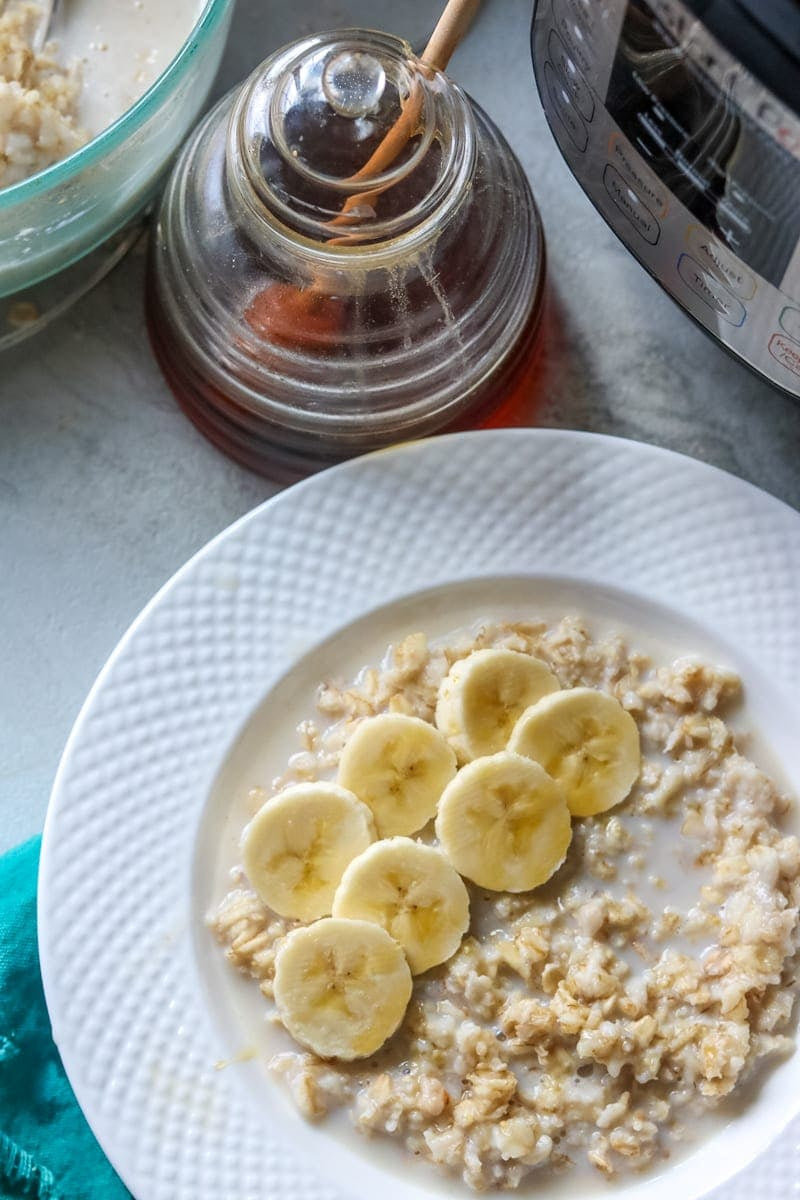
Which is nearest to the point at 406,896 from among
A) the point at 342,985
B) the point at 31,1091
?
the point at 342,985

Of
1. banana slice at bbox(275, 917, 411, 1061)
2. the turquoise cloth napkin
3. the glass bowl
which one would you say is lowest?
the turquoise cloth napkin

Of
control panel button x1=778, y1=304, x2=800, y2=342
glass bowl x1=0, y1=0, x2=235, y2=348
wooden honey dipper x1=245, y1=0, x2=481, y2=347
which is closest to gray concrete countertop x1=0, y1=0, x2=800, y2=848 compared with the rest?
glass bowl x1=0, y1=0, x2=235, y2=348

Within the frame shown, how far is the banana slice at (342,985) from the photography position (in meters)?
0.94

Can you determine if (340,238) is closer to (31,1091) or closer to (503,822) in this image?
(503,822)

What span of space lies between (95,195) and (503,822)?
0.51m

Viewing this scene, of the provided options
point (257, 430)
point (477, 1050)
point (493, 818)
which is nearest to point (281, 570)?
point (257, 430)

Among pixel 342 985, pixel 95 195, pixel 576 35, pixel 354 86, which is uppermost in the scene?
pixel 576 35

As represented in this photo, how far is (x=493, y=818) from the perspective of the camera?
0.97m

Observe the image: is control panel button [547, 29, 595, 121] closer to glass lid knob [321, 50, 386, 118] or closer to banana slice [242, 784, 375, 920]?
glass lid knob [321, 50, 386, 118]

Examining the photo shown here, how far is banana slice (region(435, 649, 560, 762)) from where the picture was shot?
99cm

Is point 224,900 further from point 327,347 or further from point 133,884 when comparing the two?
point 327,347

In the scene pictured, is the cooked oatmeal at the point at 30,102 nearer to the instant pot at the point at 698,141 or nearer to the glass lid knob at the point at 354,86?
the glass lid knob at the point at 354,86

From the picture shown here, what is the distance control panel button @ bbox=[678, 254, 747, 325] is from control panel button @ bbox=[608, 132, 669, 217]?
39mm

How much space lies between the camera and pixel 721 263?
858 mm
